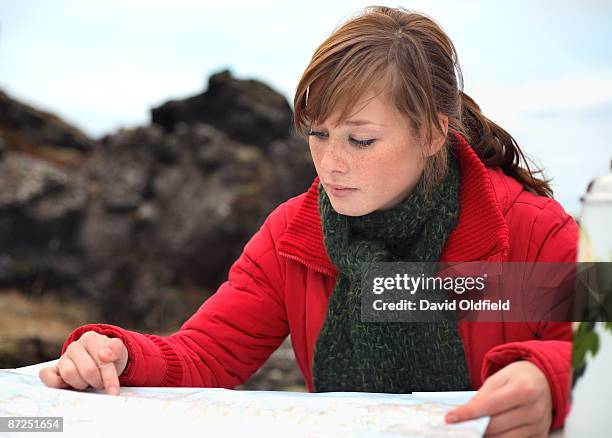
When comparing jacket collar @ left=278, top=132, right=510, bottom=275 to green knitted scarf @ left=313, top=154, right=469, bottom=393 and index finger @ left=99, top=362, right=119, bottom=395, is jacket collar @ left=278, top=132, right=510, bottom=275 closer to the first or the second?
green knitted scarf @ left=313, top=154, right=469, bottom=393

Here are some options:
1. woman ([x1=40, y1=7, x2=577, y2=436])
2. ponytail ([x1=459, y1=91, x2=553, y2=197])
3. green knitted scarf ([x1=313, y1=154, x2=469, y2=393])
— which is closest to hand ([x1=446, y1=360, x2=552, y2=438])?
woman ([x1=40, y1=7, x2=577, y2=436])

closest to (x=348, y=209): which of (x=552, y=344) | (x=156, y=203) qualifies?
(x=552, y=344)

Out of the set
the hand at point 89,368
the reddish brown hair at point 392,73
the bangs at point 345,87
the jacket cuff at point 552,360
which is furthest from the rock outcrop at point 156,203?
the jacket cuff at point 552,360

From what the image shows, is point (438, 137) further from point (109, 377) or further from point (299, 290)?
point (109, 377)

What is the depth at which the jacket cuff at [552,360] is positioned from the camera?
2.37 feet

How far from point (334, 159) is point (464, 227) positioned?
26 centimetres

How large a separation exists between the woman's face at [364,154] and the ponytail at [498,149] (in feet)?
0.70

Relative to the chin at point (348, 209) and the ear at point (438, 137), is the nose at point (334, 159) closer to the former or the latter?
the chin at point (348, 209)

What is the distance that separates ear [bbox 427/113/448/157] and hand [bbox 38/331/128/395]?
560mm

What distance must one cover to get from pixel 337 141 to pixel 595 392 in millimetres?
550

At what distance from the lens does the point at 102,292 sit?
5781 millimetres

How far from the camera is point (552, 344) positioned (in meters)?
0.77

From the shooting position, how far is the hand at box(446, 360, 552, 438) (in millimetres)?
715

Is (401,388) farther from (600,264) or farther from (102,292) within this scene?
(102,292)
